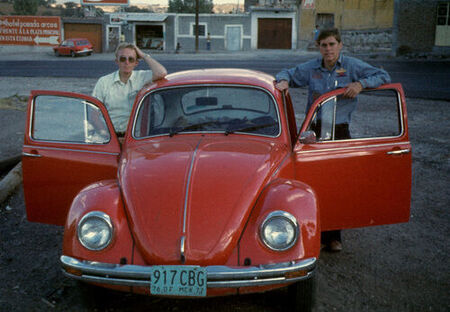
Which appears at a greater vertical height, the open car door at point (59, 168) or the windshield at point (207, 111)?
the windshield at point (207, 111)

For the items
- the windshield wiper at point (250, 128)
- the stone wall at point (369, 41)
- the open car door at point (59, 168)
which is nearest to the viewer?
the open car door at point (59, 168)

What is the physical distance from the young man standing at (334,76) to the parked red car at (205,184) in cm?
15

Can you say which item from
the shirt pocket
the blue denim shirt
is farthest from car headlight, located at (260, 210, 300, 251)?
the shirt pocket

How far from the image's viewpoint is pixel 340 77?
4785mm

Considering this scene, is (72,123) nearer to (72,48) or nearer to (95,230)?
(95,230)

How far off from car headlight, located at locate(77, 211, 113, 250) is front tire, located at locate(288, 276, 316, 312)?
1273 millimetres

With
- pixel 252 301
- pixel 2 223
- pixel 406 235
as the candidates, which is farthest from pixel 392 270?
pixel 2 223

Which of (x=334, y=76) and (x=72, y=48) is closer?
(x=334, y=76)

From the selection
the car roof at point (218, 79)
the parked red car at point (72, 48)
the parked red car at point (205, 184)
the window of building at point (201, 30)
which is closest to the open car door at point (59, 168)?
the parked red car at point (205, 184)

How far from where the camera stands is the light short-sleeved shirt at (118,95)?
5.25 m

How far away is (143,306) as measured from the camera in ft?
12.0

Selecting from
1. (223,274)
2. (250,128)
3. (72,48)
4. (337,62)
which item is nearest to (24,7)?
(72,48)

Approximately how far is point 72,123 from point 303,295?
2608mm

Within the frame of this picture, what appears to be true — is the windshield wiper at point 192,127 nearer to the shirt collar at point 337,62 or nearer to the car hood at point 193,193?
the car hood at point 193,193
